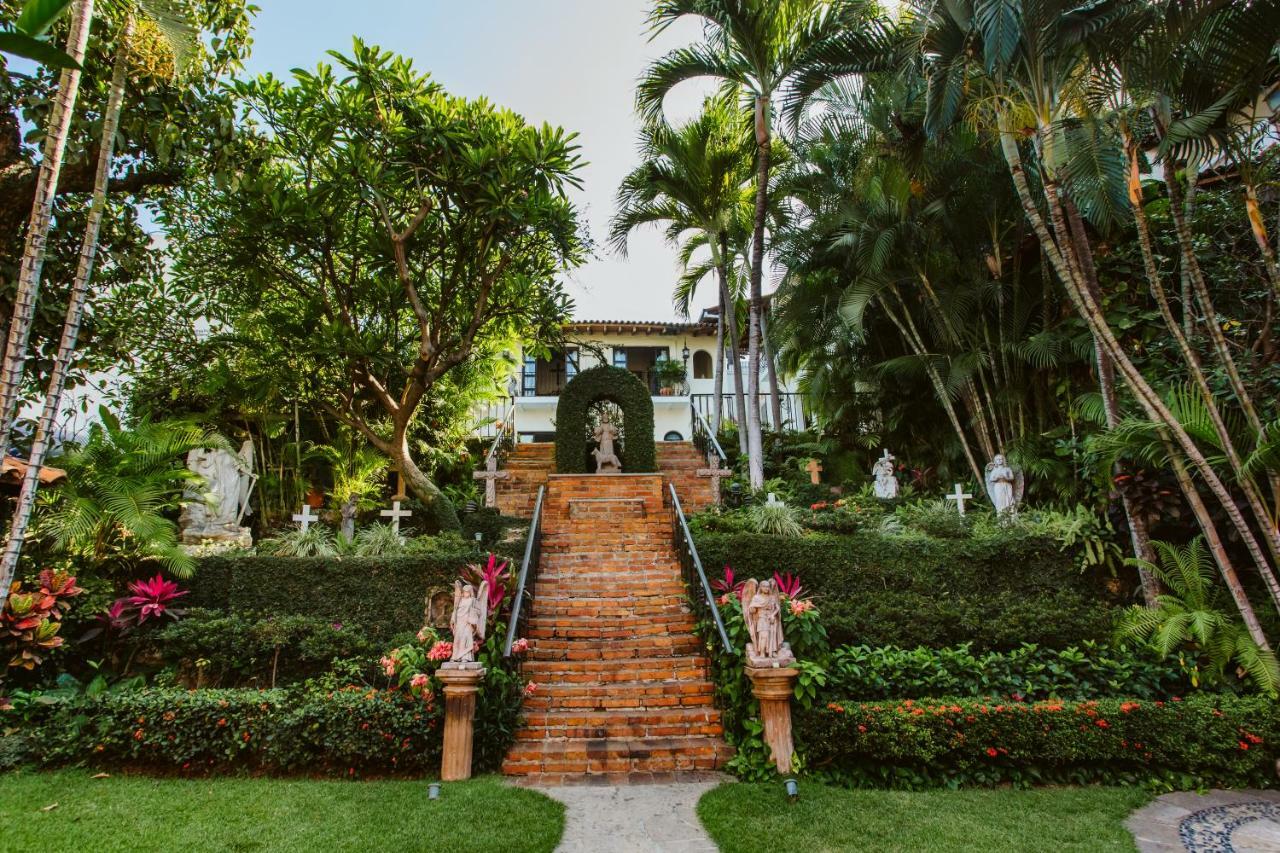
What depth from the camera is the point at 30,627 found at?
633cm

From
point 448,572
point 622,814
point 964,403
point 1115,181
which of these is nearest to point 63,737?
point 448,572

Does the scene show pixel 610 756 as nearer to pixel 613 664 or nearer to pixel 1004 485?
pixel 613 664

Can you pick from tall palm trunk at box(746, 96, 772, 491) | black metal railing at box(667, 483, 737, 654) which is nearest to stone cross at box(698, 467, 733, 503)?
tall palm trunk at box(746, 96, 772, 491)

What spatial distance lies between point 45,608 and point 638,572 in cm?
657

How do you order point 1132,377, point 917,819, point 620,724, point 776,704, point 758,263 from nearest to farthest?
point 917,819 → point 776,704 → point 620,724 → point 1132,377 → point 758,263

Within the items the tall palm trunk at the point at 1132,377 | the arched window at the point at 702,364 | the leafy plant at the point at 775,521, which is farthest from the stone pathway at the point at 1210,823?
the arched window at the point at 702,364

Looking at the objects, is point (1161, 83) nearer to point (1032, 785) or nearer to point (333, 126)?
point (1032, 785)

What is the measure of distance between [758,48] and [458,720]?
34.9ft

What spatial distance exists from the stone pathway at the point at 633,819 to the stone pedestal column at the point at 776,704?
64 cm

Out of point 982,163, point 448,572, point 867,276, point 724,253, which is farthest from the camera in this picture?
point 724,253

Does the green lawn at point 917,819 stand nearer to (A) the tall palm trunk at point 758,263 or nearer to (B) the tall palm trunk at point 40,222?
(B) the tall palm trunk at point 40,222

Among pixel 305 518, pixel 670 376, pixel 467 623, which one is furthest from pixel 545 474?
pixel 670 376

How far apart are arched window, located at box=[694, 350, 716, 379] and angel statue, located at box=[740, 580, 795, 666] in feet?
54.1

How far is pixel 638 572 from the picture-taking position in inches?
360
